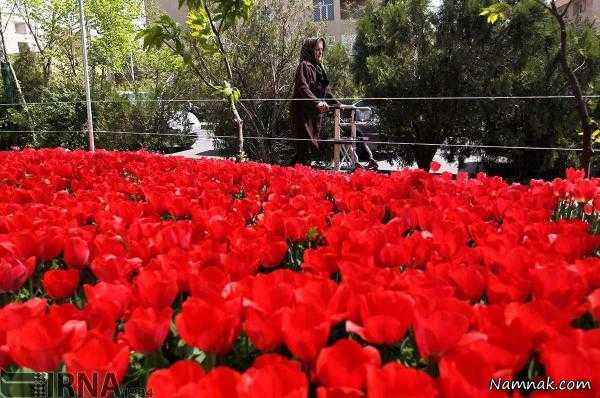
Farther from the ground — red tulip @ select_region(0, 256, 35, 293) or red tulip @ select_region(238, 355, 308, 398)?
red tulip @ select_region(238, 355, 308, 398)

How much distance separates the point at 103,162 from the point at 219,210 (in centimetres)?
284

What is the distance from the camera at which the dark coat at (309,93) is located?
25.2 feet

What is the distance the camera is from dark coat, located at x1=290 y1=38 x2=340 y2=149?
25.2ft

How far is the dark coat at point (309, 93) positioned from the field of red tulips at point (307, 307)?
227 inches

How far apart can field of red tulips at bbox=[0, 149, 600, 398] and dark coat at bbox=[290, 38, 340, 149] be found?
18.9ft

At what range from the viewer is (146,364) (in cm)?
107

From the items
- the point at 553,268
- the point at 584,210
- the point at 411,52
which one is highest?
the point at 411,52

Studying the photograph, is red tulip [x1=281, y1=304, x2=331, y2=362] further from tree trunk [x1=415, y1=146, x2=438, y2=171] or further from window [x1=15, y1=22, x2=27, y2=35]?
window [x1=15, y1=22, x2=27, y2=35]

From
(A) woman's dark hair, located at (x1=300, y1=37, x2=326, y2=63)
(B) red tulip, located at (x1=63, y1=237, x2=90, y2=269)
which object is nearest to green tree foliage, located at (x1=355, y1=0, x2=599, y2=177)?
(A) woman's dark hair, located at (x1=300, y1=37, x2=326, y2=63)

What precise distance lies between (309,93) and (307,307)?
684cm

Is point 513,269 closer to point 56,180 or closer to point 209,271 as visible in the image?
point 209,271

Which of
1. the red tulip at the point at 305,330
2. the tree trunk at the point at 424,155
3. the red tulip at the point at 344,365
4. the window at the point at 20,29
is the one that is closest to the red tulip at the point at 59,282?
the red tulip at the point at 305,330

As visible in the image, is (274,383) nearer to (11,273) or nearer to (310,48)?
(11,273)

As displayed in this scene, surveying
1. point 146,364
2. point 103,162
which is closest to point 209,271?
point 146,364
